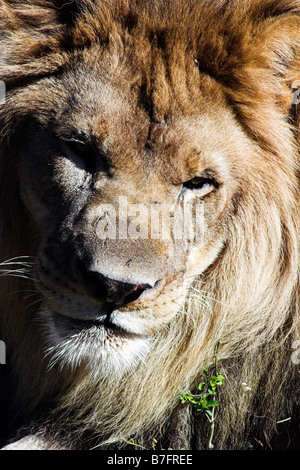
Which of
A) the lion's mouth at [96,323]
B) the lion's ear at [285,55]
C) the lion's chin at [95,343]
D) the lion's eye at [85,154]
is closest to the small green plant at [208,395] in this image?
the lion's chin at [95,343]

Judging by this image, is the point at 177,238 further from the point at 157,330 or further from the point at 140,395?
the point at 140,395

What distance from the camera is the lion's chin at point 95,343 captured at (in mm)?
3492

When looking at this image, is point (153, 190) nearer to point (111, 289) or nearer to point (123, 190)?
point (123, 190)

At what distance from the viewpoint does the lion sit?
136 inches

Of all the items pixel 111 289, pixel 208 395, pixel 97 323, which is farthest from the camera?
pixel 208 395

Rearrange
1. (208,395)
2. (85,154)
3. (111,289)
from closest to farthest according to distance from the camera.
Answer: (111,289) → (85,154) → (208,395)

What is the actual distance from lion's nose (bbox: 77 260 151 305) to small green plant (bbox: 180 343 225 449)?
0.95 m

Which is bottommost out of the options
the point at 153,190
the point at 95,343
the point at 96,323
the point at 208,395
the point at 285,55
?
the point at 208,395

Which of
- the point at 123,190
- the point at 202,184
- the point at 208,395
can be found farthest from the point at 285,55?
the point at 208,395

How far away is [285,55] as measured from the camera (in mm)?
3646

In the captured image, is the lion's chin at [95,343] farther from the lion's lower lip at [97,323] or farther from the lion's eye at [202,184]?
the lion's eye at [202,184]

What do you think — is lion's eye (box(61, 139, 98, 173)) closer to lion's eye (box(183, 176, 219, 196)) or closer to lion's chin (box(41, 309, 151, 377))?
lion's eye (box(183, 176, 219, 196))

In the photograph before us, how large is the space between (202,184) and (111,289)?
858 millimetres

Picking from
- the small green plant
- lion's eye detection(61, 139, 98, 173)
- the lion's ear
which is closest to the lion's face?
lion's eye detection(61, 139, 98, 173)
